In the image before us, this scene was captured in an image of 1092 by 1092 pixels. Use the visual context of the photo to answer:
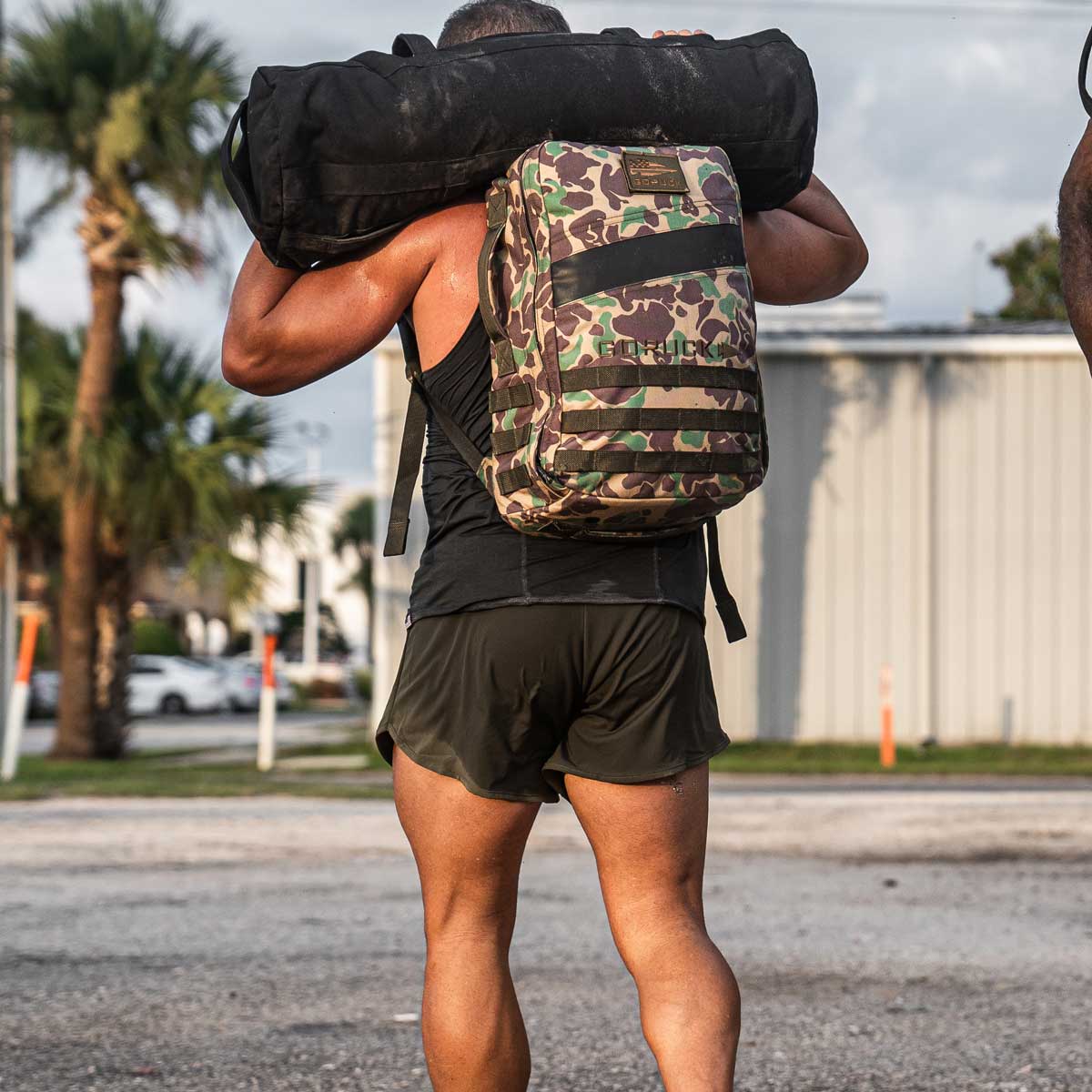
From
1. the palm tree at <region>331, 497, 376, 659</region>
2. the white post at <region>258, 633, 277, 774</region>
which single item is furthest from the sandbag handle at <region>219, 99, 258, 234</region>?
the palm tree at <region>331, 497, 376, 659</region>

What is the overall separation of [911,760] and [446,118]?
14.3 m

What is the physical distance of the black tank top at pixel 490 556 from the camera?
2.22 meters

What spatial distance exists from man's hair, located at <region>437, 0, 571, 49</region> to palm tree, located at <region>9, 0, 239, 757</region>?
14454 mm

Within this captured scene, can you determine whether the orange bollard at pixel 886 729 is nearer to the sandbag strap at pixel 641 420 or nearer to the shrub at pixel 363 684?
the sandbag strap at pixel 641 420

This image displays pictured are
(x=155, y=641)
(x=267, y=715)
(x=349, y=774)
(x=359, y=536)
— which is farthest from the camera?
(x=359, y=536)

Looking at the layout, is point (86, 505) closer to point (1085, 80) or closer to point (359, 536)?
point (1085, 80)

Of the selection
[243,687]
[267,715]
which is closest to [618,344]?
[267,715]

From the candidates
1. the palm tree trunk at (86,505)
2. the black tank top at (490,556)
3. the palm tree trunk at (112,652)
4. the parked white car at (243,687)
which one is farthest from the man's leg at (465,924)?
the parked white car at (243,687)

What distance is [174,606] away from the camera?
2359 inches

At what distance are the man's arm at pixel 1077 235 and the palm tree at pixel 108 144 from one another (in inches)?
586

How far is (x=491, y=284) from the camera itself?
2.16 meters

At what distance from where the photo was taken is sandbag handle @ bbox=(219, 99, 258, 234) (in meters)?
2.22

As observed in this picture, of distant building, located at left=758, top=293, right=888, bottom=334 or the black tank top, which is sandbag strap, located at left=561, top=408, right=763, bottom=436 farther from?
distant building, located at left=758, top=293, right=888, bottom=334

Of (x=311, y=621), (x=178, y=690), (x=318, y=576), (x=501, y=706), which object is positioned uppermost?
(x=501, y=706)
